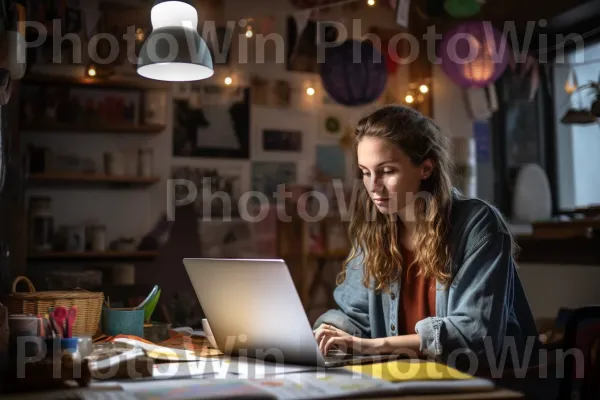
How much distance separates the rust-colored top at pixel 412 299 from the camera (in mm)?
1923

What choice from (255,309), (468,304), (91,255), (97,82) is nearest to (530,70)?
(97,82)

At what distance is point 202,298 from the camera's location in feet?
5.48

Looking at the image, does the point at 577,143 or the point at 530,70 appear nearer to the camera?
the point at 577,143

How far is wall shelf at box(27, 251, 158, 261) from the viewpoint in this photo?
453 cm

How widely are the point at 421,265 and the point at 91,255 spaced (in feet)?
10.6

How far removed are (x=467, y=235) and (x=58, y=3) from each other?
12.5ft

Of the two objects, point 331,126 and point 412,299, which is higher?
point 331,126

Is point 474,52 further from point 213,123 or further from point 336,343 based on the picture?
point 336,343

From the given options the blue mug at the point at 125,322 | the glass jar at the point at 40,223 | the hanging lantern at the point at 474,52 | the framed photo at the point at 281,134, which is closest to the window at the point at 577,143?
the hanging lantern at the point at 474,52

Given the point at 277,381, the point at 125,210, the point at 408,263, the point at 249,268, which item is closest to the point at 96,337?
the point at 249,268

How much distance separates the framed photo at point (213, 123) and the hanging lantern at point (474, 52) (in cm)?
171

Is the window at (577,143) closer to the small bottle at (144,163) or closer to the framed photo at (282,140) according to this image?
the framed photo at (282,140)

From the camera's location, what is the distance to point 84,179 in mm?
4602

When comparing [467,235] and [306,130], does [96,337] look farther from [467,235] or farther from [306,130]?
[306,130]
